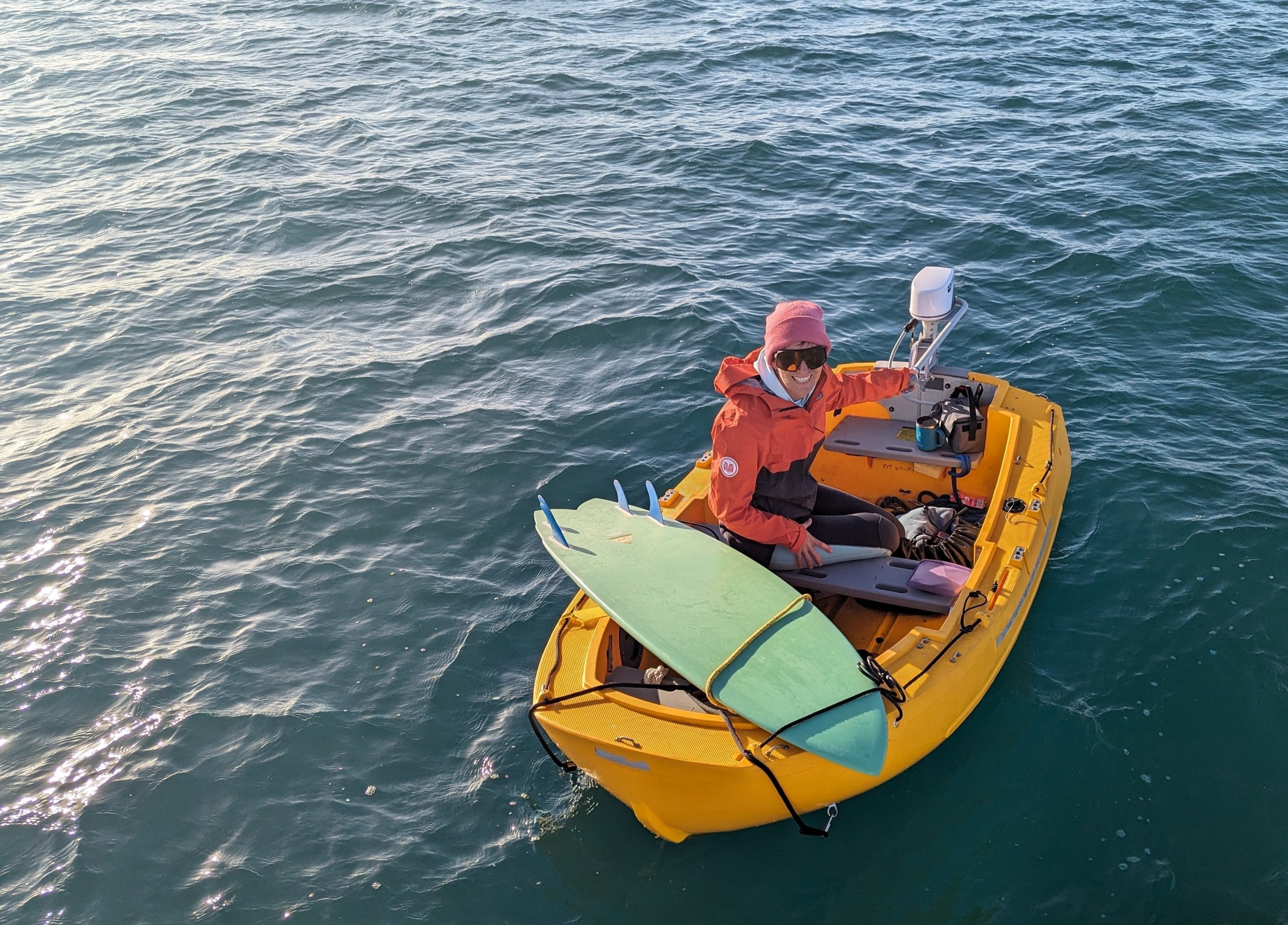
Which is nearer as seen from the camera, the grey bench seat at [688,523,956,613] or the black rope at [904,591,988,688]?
the black rope at [904,591,988,688]

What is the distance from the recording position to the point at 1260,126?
13539 mm

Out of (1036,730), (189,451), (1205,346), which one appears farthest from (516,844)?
(1205,346)

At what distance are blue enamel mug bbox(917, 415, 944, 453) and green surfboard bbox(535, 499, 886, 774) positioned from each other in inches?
82.5

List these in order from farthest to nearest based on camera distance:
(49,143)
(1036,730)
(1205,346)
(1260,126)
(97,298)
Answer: (49,143) < (1260,126) < (97,298) < (1205,346) < (1036,730)

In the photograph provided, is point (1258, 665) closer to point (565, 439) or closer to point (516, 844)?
→ point (516, 844)

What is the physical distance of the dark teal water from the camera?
5.44 m

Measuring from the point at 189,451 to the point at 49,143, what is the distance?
9784 mm

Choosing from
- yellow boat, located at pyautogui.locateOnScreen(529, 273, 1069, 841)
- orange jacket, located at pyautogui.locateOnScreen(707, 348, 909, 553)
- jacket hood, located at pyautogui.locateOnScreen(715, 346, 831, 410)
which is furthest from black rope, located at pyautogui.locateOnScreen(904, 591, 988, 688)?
jacket hood, located at pyautogui.locateOnScreen(715, 346, 831, 410)

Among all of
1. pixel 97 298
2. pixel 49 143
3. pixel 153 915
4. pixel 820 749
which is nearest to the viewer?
pixel 820 749

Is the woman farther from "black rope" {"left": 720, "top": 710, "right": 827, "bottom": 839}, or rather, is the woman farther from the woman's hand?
"black rope" {"left": 720, "top": 710, "right": 827, "bottom": 839}

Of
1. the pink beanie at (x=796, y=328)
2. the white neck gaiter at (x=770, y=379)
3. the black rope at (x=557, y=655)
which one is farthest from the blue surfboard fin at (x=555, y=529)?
the pink beanie at (x=796, y=328)

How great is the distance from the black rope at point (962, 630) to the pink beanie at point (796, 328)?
1714 millimetres

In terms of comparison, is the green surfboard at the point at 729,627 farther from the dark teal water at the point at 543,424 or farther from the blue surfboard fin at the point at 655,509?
the dark teal water at the point at 543,424

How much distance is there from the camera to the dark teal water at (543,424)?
544 cm
